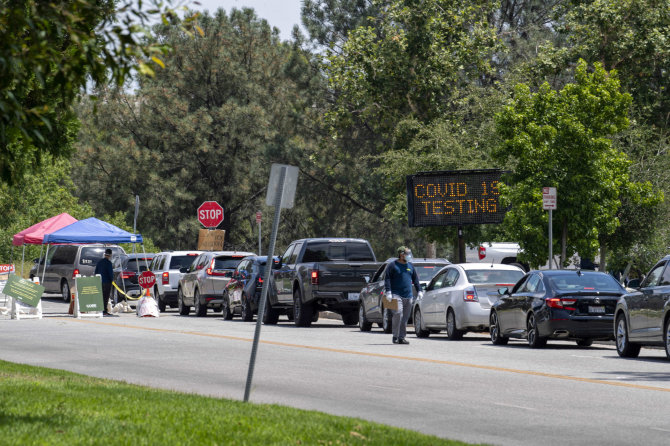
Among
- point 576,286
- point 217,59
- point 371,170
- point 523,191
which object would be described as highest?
point 217,59

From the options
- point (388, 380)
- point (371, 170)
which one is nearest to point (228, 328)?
point (388, 380)

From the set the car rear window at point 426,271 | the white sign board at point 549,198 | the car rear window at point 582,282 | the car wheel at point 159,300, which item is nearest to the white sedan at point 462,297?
the white sign board at point 549,198

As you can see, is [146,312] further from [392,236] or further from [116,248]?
[392,236]

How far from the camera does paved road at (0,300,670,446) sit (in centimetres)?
1090

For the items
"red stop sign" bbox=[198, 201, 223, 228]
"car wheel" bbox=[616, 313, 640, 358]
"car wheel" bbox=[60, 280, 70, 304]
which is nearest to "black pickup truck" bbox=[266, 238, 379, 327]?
"car wheel" bbox=[616, 313, 640, 358]

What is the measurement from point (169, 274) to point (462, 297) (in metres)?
17.9

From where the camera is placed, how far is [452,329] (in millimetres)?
24297

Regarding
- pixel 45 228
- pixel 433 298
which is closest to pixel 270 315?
pixel 433 298

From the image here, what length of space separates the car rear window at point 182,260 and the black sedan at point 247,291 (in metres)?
6.19

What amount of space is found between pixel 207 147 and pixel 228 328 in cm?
3756

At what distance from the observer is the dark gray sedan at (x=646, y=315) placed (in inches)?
707

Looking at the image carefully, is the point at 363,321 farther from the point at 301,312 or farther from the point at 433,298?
the point at 433,298

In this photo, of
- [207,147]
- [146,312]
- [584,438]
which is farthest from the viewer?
[207,147]

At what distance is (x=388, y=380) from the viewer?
1502cm
